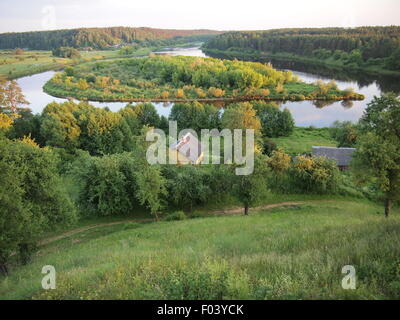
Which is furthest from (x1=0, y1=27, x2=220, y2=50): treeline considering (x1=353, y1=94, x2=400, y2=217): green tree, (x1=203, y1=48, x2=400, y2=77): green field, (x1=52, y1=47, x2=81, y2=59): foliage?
(x1=353, y1=94, x2=400, y2=217): green tree

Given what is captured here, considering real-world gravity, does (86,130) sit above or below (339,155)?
above

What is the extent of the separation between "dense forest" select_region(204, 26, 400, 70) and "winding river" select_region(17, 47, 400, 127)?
8429mm

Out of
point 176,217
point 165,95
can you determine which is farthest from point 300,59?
point 176,217

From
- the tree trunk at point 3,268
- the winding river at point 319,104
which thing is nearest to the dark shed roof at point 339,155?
the winding river at point 319,104

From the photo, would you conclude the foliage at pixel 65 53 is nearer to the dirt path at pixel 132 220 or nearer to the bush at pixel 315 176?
the dirt path at pixel 132 220

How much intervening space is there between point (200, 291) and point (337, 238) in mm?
4903

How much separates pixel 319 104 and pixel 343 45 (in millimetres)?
54014

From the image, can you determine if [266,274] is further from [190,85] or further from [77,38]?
[77,38]

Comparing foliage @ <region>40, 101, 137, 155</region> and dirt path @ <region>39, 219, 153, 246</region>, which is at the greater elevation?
foliage @ <region>40, 101, 137, 155</region>

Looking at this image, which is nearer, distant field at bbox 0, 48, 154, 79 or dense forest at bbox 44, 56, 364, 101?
dense forest at bbox 44, 56, 364, 101

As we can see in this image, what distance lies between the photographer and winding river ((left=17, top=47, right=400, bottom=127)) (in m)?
52.6

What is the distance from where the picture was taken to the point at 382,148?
51.9ft

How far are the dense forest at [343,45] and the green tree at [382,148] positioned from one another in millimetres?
76732
